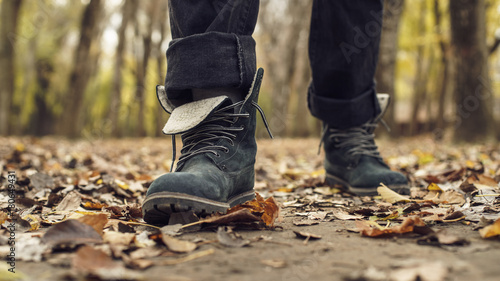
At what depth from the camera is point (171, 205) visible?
133 centimetres

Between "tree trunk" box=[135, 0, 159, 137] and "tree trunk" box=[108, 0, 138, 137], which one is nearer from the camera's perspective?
"tree trunk" box=[108, 0, 138, 137]

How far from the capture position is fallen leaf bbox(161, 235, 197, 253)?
1083mm

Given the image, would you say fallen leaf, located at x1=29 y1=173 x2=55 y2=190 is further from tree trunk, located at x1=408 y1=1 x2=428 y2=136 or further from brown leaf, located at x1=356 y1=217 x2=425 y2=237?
tree trunk, located at x1=408 y1=1 x2=428 y2=136

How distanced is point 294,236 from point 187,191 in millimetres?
377

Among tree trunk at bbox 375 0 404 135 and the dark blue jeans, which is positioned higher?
tree trunk at bbox 375 0 404 135

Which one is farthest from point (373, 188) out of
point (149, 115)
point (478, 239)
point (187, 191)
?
point (149, 115)

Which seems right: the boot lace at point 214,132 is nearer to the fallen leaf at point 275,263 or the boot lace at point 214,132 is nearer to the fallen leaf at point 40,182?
the fallen leaf at point 275,263

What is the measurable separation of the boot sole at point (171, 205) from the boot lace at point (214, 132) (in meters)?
0.27

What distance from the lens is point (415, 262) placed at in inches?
36.9

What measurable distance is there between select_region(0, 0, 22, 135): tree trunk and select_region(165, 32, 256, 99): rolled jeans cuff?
32.7ft

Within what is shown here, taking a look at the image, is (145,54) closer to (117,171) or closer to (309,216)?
(117,171)

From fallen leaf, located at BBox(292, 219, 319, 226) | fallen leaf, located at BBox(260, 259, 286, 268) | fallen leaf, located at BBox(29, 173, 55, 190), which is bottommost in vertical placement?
fallen leaf, located at BBox(29, 173, 55, 190)

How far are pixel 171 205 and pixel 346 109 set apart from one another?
1271 mm

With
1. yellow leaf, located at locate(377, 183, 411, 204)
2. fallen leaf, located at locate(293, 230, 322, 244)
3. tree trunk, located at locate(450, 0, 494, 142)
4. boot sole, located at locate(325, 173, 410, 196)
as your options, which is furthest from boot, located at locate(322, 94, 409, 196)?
tree trunk, located at locate(450, 0, 494, 142)
